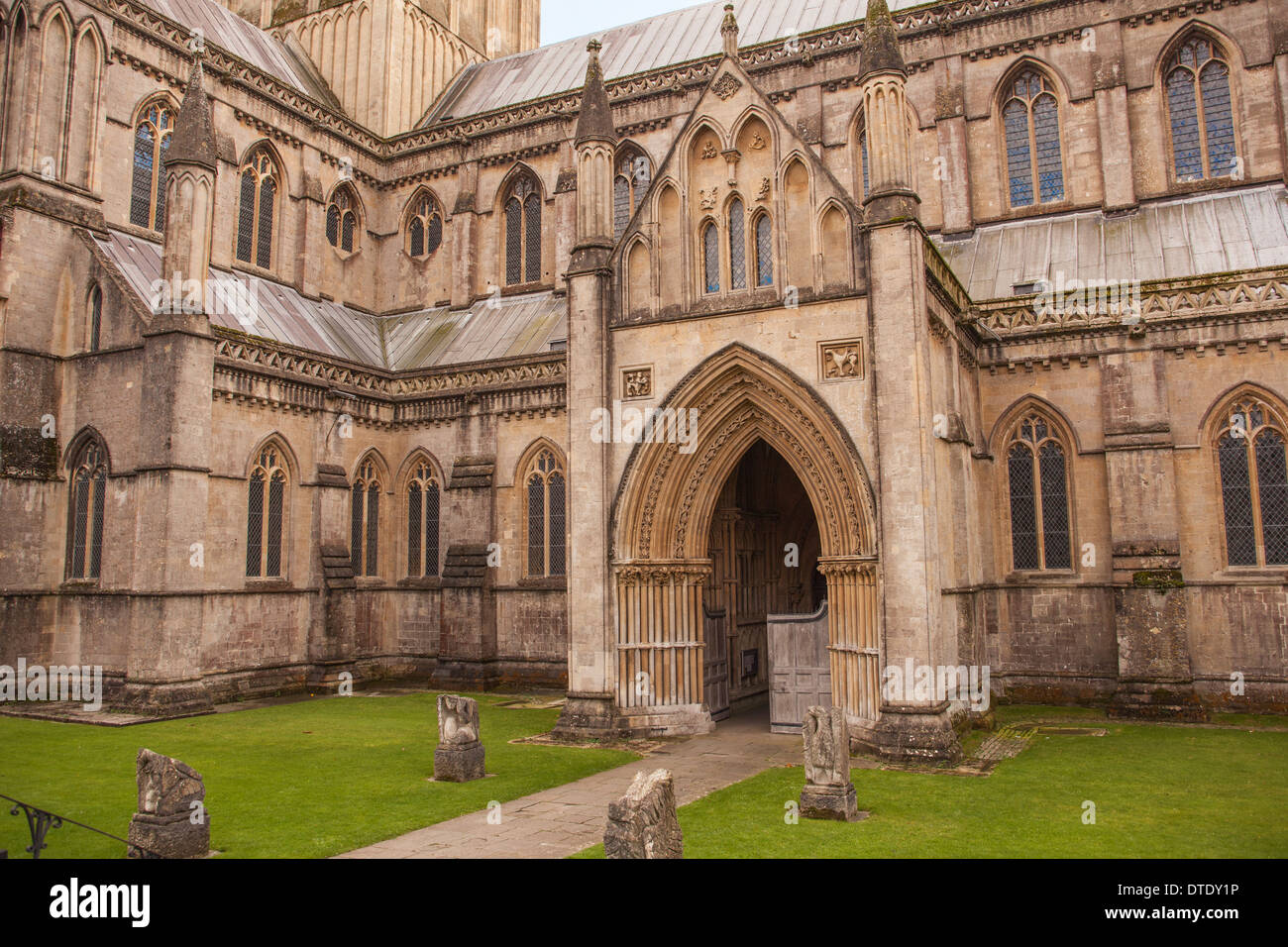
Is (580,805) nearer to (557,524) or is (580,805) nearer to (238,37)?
(557,524)

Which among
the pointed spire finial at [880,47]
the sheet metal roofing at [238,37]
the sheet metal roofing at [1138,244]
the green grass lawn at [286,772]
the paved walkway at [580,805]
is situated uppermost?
the sheet metal roofing at [238,37]

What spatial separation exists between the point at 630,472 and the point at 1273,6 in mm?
19755

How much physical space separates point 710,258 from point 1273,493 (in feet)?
41.1

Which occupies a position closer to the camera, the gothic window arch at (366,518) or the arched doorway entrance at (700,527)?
the arched doorway entrance at (700,527)

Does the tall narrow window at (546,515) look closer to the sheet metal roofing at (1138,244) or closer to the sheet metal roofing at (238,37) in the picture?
the sheet metal roofing at (1138,244)

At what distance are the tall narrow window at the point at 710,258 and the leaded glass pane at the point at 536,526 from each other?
32.7 feet

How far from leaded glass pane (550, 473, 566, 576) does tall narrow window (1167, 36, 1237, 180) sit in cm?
→ 1772

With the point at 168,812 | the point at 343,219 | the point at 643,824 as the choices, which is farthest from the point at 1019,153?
the point at 168,812

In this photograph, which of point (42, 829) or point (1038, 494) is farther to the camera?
point (1038, 494)

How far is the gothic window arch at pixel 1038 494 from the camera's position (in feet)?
71.0

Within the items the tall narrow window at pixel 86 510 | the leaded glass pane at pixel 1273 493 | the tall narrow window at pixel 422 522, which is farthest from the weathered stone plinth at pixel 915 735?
the tall narrow window at pixel 86 510

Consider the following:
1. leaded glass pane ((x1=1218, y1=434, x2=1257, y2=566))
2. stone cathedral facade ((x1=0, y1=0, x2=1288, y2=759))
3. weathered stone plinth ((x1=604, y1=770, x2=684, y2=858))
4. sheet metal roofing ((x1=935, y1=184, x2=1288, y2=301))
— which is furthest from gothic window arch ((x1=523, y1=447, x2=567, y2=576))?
weathered stone plinth ((x1=604, y1=770, x2=684, y2=858))

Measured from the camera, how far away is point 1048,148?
2573cm

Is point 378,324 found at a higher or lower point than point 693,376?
higher
